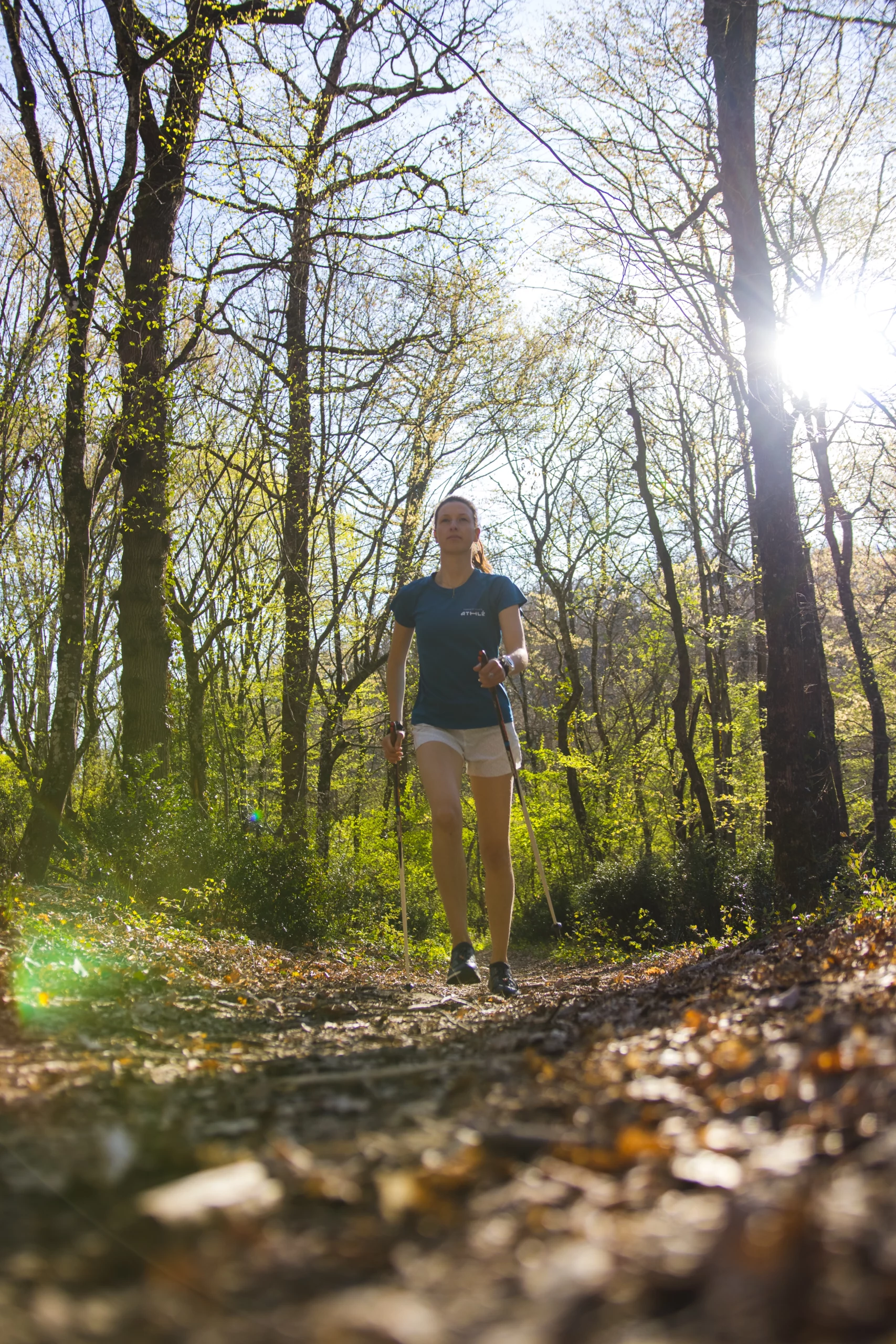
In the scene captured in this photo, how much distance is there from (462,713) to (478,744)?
8.1 inches

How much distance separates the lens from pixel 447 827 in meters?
4.75

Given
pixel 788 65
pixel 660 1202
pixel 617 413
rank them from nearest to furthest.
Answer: pixel 660 1202 < pixel 788 65 < pixel 617 413

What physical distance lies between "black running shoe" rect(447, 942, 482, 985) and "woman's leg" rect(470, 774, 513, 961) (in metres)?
0.17

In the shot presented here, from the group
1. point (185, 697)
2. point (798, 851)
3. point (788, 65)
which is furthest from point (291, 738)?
point (788, 65)

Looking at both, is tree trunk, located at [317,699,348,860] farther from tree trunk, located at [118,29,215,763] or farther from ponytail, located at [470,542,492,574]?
ponytail, located at [470,542,492,574]

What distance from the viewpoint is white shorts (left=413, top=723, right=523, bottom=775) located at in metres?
4.92

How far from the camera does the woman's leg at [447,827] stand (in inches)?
186

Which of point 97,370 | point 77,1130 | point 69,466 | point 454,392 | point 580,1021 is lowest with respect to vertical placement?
point 580,1021

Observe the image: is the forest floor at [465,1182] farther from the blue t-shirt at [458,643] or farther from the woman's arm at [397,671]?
the woman's arm at [397,671]

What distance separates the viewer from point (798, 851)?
6.53 meters

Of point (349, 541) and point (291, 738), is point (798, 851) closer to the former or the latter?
point (291, 738)

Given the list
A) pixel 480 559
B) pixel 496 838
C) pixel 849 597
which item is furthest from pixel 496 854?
pixel 849 597

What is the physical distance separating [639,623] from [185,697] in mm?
15794

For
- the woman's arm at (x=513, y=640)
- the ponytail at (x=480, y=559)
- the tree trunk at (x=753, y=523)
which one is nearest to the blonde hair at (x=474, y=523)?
the ponytail at (x=480, y=559)
